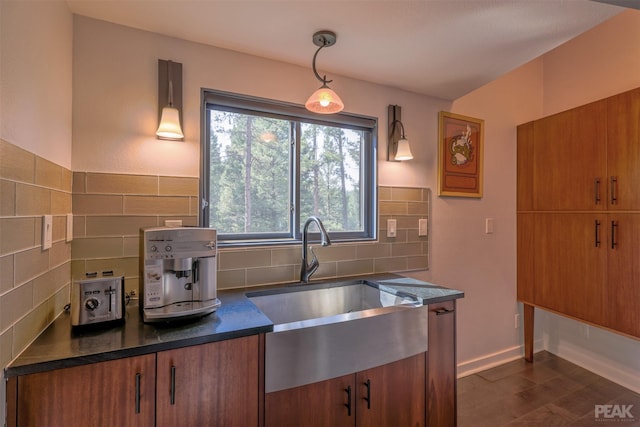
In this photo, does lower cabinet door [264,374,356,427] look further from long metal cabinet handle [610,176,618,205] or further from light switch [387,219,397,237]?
long metal cabinet handle [610,176,618,205]

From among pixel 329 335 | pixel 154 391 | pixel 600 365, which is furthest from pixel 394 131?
pixel 600 365

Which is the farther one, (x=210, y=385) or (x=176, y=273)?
(x=176, y=273)

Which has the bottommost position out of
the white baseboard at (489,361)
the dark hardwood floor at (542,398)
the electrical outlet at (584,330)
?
the dark hardwood floor at (542,398)

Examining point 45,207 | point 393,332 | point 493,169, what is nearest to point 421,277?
point 393,332

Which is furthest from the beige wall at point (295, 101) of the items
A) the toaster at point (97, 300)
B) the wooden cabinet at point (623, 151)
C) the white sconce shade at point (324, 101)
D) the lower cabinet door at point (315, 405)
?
the lower cabinet door at point (315, 405)

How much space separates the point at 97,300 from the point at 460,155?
91.4 inches

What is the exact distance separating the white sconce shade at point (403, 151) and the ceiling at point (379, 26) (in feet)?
1.42

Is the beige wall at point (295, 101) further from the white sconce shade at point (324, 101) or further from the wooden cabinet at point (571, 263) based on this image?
the white sconce shade at point (324, 101)

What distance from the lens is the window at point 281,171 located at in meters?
1.69

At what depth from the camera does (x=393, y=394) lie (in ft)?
4.54

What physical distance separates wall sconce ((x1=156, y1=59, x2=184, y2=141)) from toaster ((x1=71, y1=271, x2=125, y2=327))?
672 mm

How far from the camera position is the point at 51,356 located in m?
0.88

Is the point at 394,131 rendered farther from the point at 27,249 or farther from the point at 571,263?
the point at 27,249

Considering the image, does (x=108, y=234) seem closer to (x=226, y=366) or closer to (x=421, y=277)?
(x=226, y=366)
